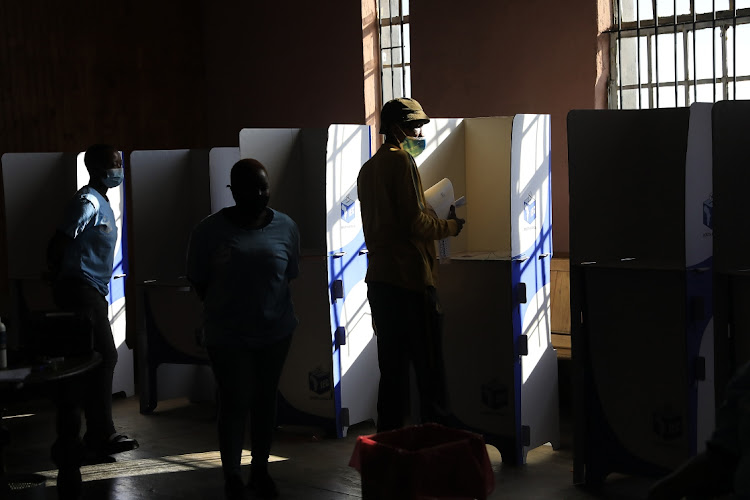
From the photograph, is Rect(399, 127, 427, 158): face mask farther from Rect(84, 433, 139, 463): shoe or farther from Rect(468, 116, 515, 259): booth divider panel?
Rect(84, 433, 139, 463): shoe

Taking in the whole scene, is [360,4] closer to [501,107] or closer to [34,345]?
[501,107]

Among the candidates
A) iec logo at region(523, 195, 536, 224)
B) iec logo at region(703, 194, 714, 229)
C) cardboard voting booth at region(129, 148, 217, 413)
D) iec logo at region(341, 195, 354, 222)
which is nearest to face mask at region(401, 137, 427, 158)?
iec logo at region(523, 195, 536, 224)

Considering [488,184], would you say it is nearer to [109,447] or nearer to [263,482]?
[263,482]

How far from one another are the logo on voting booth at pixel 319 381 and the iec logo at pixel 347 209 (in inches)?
31.9

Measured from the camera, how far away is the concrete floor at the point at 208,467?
13.7ft

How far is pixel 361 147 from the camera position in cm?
509

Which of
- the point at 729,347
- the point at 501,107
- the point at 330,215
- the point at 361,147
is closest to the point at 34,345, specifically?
the point at 330,215

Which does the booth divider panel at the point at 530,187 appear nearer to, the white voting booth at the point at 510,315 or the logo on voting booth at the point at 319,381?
the white voting booth at the point at 510,315

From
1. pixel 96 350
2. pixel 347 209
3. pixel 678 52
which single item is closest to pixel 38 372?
pixel 96 350

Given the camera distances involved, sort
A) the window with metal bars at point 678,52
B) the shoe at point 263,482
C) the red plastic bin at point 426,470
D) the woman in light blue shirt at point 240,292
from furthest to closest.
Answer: the window with metal bars at point 678,52 → the shoe at point 263,482 → the woman in light blue shirt at point 240,292 → the red plastic bin at point 426,470

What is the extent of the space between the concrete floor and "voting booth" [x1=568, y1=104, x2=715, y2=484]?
0.21 metres

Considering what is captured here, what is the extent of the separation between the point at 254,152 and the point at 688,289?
247cm

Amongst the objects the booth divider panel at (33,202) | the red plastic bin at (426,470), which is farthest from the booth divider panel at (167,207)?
the red plastic bin at (426,470)

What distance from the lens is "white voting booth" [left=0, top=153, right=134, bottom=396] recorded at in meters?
6.11
